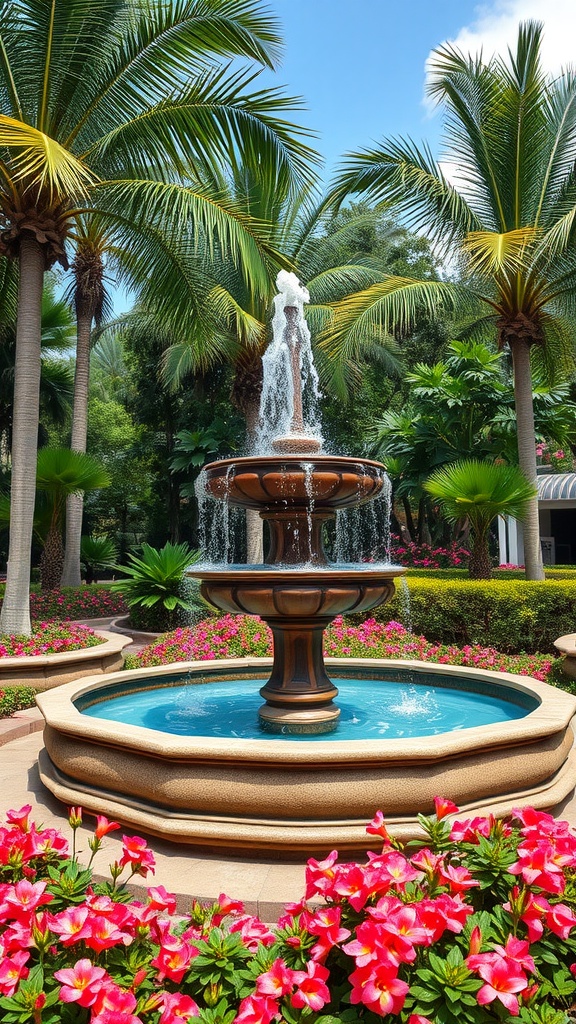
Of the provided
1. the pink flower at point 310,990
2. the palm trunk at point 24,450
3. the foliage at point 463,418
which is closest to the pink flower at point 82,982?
the pink flower at point 310,990

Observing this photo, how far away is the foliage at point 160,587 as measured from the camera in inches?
552

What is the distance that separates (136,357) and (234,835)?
26.2 metres

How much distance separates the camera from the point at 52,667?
27.0ft

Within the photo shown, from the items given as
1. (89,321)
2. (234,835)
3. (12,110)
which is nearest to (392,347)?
(89,321)

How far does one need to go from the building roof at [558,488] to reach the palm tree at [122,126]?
15784 millimetres

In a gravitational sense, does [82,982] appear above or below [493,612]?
below

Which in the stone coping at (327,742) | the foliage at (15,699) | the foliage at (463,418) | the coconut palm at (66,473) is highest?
the foliage at (463,418)

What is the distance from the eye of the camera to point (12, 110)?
10047 mm

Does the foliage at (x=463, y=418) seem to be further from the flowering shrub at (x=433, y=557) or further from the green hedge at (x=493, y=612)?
the green hedge at (x=493, y=612)

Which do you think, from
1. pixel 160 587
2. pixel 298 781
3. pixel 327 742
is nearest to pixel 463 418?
pixel 160 587

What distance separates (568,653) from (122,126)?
867 centimetres

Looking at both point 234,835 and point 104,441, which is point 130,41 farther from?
point 104,441

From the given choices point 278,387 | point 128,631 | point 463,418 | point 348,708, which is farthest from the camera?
point 278,387

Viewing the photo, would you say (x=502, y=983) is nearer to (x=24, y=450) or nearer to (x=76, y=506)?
(x=24, y=450)
